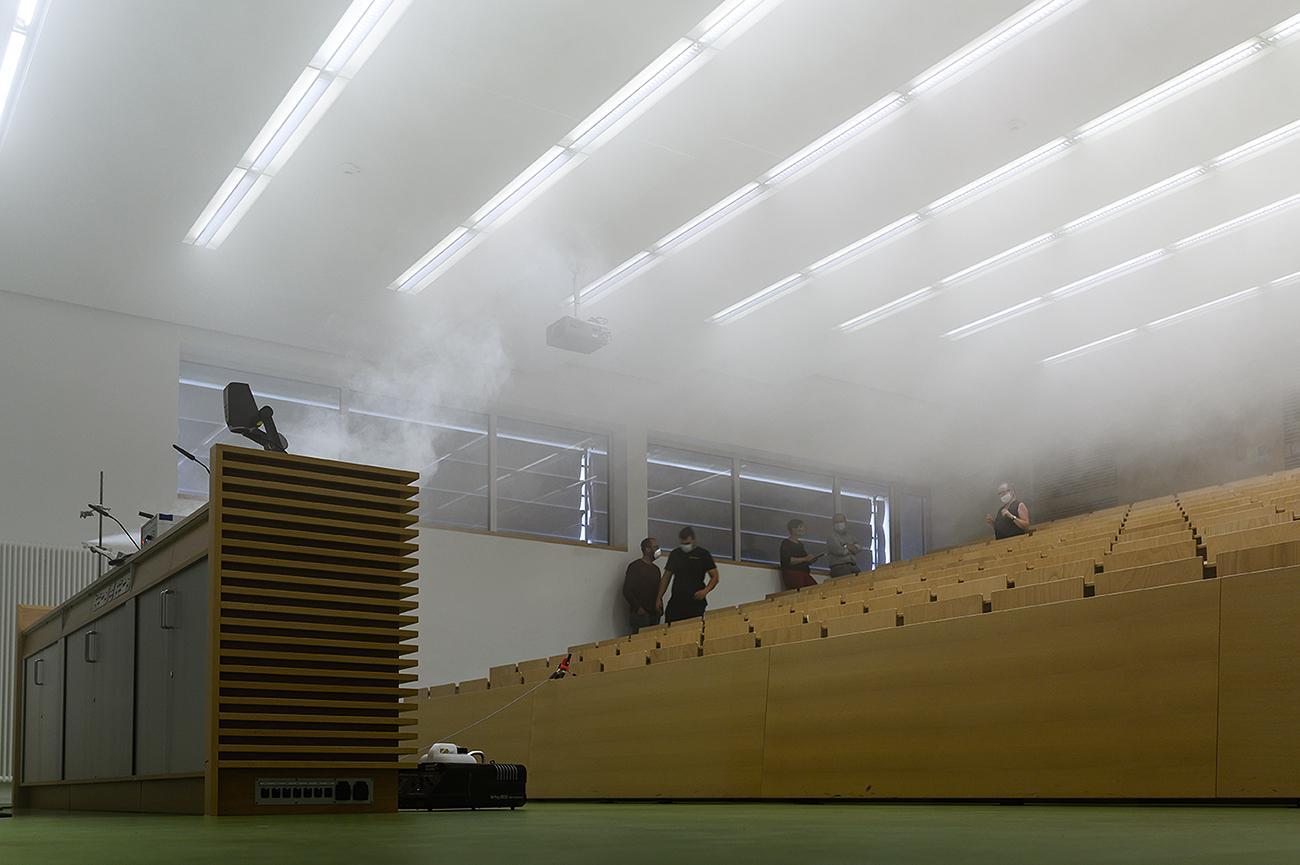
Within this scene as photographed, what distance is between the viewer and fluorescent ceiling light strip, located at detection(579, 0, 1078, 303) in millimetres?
5641

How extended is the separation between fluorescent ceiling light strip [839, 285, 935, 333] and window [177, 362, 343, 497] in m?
4.26

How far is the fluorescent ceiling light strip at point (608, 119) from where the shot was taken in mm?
5625

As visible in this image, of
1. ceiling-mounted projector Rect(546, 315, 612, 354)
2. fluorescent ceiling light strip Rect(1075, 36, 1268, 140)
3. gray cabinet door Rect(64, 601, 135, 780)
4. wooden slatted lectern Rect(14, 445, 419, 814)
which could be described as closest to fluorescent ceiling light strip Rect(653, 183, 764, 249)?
ceiling-mounted projector Rect(546, 315, 612, 354)

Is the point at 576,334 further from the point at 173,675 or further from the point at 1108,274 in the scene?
the point at 173,675

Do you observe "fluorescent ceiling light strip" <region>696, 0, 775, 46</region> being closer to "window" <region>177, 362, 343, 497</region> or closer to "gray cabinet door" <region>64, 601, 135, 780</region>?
"gray cabinet door" <region>64, 601, 135, 780</region>

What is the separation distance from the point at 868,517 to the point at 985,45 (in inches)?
284

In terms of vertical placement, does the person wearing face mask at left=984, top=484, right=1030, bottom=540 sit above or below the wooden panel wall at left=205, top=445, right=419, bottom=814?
above

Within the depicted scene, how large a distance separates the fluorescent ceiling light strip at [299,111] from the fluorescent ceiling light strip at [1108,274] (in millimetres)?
5587

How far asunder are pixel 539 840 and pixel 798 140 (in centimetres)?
538

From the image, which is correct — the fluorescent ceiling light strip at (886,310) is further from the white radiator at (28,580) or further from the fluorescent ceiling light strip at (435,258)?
the white radiator at (28,580)

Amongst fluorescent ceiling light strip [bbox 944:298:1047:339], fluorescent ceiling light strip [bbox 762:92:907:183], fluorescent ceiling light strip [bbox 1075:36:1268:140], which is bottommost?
fluorescent ceiling light strip [bbox 944:298:1047:339]

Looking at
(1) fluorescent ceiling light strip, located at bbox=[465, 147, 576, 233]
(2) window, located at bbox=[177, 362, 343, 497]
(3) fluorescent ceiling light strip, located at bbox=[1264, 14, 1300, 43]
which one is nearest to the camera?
(3) fluorescent ceiling light strip, located at bbox=[1264, 14, 1300, 43]

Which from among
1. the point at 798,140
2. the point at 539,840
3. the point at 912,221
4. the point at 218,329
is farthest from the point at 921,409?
the point at 539,840

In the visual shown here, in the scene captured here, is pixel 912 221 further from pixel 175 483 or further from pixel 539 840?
pixel 539 840
